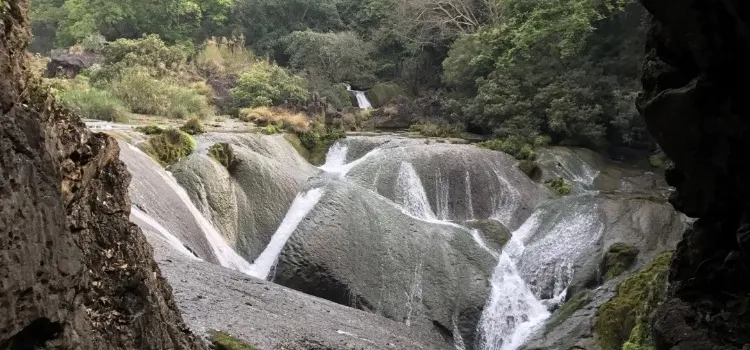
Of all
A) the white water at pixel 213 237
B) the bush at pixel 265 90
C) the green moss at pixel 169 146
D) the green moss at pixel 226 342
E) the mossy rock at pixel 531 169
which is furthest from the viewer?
the bush at pixel 265 90

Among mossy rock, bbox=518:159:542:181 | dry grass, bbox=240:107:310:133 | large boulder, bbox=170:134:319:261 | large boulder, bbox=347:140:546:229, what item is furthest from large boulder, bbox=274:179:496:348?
dry grass, bbox=240:107:310:133

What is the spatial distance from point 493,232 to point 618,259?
348 cm

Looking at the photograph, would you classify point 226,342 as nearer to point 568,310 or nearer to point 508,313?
point 568,310

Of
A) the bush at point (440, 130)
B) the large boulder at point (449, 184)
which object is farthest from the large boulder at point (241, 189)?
the bush at point (440, 130)

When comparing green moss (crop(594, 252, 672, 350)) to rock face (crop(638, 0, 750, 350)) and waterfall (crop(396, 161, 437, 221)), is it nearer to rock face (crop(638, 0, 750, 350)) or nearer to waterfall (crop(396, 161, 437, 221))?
rock face (crop(638, 0, 750, 350))

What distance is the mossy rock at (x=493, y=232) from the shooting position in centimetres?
1464

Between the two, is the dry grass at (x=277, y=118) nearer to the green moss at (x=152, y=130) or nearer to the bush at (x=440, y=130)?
the bush at (x=440, y=130)

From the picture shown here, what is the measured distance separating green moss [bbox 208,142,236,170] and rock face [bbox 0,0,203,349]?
30.0 feet

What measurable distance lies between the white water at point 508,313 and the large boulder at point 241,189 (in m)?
5.08

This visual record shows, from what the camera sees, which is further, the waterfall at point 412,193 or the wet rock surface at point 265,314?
the waterfall at point 412,193

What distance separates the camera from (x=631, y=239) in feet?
42.8

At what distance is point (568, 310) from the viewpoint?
10633 mm

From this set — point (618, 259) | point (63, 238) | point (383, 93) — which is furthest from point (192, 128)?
point (383, 93)

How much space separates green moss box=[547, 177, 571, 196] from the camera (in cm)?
1817
